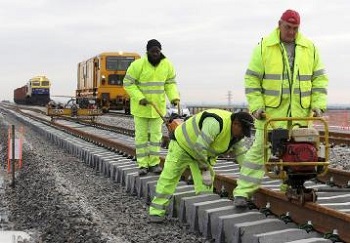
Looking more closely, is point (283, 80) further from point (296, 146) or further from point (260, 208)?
point (260, 208)

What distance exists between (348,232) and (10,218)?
457cm

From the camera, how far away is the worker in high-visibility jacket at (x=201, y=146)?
612 cm

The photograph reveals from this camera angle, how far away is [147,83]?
8922 mm

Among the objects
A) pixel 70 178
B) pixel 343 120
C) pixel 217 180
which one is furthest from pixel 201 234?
pixel 343 120

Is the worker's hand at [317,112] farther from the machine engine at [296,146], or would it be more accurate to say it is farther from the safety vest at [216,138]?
the safety vest at [216,138]

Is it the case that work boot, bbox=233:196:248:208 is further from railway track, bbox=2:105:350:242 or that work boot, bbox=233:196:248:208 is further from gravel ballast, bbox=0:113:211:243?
gravel ballast, bbox=0:113:211:243

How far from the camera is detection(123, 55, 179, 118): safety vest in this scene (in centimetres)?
885

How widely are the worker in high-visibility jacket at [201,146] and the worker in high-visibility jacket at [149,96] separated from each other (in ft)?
6.52

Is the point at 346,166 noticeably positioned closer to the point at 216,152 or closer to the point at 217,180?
the point at 217,180

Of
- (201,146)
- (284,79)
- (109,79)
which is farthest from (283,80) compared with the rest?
(109,79)

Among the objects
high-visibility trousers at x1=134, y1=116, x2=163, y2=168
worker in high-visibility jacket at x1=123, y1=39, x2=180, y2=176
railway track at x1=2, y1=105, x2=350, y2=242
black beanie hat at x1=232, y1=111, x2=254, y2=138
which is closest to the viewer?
railway track at x1=2, y1=105, x2=350, y2=242

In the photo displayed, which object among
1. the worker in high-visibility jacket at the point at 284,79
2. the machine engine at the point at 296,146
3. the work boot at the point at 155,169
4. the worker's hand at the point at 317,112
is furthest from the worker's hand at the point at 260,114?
the work boot at the point at 155,169

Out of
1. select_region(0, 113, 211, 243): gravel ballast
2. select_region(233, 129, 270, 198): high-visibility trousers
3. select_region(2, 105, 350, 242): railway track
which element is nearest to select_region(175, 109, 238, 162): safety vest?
select_region(233, 129, 270, 198): high-visibility trousers

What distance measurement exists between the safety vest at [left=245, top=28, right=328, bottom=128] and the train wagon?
2726 centimetres
